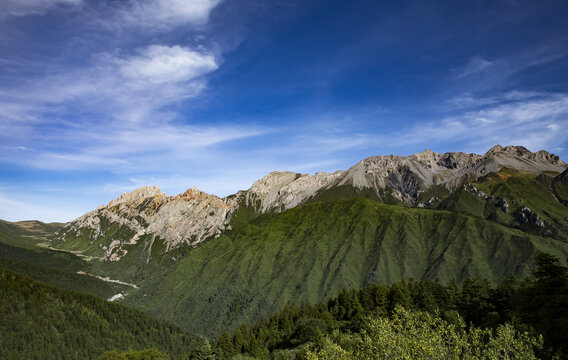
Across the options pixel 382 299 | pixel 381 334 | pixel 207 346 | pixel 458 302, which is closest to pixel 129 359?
pixel 207 346

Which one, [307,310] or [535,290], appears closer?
[535,290]

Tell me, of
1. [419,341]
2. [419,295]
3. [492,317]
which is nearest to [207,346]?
[419,295]

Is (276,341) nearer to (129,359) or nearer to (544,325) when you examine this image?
(129,359)

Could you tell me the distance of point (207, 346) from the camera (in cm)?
13150

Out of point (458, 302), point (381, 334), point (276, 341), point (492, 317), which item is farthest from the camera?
point (276, 341)

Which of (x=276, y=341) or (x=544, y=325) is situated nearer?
(x=544, y=325)

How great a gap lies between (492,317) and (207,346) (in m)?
99.0

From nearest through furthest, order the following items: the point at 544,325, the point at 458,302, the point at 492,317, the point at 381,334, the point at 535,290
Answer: the point at 381,334 < the point at 544,325 < the point at 535,290 < the point at 492,317 < the point at 458,302

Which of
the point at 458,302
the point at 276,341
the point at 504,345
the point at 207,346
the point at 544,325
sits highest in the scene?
the point at 504,345

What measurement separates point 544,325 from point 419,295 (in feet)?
269

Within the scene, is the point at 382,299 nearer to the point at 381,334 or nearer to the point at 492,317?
the point at 492,317

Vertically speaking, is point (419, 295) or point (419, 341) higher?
point (419, 341)

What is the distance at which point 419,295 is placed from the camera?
462ft

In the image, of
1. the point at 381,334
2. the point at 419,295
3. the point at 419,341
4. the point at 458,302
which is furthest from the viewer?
→ the point at 419,295
